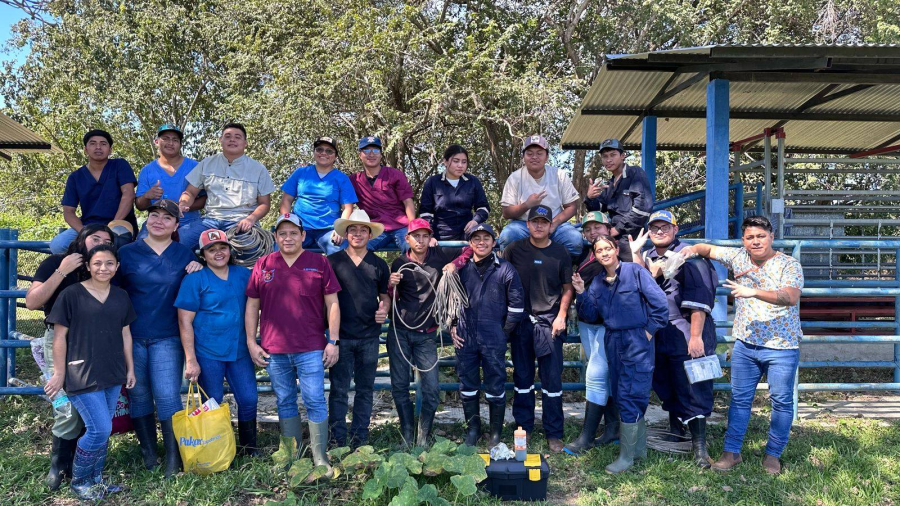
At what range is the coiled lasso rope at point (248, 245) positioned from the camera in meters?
4.90

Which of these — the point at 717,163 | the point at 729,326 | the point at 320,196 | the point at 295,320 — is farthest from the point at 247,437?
the point at 717,163

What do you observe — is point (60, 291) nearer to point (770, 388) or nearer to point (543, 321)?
point (543, 321)

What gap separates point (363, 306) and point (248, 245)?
1.03 m

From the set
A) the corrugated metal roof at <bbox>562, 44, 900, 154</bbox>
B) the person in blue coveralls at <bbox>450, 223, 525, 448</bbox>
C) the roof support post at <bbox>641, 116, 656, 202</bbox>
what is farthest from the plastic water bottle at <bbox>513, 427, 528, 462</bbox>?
the roof support post at <bbox>641, 116, 656, 202</bbox>

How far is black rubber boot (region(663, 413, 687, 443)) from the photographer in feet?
16.8

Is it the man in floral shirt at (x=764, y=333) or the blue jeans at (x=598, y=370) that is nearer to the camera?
the man in floral shirt at (x=764, y=333)

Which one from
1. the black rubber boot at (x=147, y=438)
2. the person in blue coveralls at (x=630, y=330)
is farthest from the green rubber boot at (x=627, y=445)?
the black rubber boot at (x=147, y=438)

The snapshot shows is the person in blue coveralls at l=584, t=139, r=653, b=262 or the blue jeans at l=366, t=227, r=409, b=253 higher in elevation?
the person in blue coveralls at l=584, t=139, r=653, b=262

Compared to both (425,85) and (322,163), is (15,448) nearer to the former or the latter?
(322,163)

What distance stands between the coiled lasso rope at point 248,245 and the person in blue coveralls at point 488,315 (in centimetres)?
159

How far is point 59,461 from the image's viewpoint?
4.33 m

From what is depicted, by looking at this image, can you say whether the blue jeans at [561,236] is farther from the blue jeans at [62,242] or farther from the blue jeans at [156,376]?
Result: the blue jeans at [62,242]

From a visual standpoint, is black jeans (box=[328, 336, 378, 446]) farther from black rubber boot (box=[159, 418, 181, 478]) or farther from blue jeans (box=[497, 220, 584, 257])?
blue jeans (box=[497, 220, 584, 257])

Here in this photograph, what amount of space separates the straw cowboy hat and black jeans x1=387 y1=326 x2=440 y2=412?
788 mm
